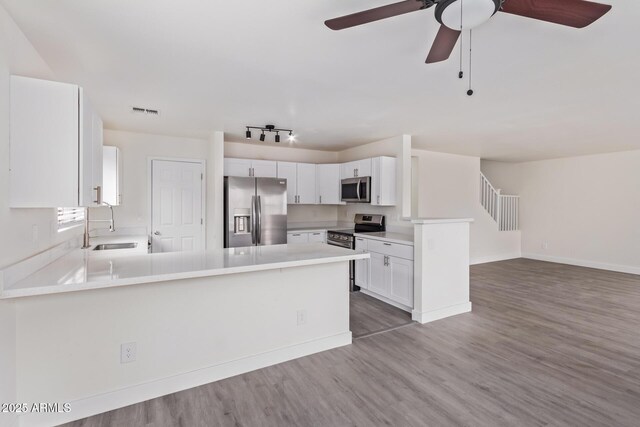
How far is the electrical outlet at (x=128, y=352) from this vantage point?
218 centimetres

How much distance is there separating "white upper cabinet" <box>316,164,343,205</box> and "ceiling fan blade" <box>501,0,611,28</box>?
434 cm

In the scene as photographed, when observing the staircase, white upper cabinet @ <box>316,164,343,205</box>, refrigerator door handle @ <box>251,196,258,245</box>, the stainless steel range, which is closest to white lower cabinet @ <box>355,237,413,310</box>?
the stainless steel range

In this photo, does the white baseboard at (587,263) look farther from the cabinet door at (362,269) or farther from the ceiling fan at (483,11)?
the ceiling fan at (483,11)

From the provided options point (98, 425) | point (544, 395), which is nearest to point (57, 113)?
point (98, 425)

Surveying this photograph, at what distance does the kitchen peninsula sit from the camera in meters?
1.94

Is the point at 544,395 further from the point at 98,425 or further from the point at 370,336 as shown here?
the point at 98,425

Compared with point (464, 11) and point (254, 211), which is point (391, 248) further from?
point (464, 11)

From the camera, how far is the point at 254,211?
464cm

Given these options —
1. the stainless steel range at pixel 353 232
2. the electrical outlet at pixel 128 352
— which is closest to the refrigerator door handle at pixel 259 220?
the stainless steel range at pixel 353 232

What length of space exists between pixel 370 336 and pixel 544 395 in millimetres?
1459

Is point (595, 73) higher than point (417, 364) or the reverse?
higher

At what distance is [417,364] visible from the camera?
2703mm

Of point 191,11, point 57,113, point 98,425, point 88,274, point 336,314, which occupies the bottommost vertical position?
point 98,425

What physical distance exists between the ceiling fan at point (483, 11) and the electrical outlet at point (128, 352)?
234cm
